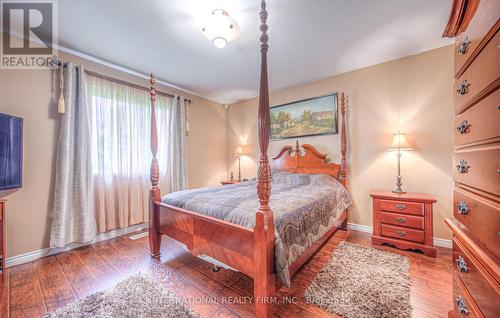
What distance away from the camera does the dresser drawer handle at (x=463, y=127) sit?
865 millimetres

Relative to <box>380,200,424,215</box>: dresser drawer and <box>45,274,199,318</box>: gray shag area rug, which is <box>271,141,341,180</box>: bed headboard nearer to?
<box>380,200,424,215</box>: dresser drawer

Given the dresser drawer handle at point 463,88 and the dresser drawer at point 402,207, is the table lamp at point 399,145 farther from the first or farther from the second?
the dresser drawer handle at point 463,88

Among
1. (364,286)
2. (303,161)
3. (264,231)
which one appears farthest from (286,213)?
(303,161)

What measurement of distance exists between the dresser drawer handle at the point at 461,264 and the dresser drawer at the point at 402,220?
5.12ft

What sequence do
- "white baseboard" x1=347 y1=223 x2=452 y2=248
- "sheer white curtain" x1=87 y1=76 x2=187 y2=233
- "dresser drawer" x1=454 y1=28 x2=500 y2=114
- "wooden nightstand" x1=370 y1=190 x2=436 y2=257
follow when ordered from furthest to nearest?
"sheer white curtain" x1=87 y1=76 x2=187 y2=233 → "white baseboard" x1=347 y1=223 x2=452 y2=248 → "wooden nightstand" x1=370 y1=190 x2=436 y2=257 → "dresser drawer" x1=454 y1=28 x2=500 y2=114

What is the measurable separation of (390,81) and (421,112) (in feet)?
1.94

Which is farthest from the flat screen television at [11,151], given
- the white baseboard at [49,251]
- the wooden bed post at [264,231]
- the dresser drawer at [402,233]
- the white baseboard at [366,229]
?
the white baseboard at [366,229]

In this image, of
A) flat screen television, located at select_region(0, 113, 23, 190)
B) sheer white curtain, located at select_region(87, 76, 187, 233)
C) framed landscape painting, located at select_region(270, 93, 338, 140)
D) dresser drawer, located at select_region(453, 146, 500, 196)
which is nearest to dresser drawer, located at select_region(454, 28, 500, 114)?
dresser drawer, located at select_region(453, 146, 500, 196)

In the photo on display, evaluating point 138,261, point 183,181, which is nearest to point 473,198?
point 138,261

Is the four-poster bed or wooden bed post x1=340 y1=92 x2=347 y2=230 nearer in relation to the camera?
the four-poster bed

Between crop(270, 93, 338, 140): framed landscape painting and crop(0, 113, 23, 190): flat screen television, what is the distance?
11.4 ft

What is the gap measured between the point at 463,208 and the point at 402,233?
70.7 inches

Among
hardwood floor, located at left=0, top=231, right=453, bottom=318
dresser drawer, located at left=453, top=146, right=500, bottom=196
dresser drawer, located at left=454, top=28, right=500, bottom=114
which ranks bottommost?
hardwood floor, located at left=0, top=231, right=453, bottom=318

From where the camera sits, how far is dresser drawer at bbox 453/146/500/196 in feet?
2.17
